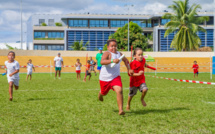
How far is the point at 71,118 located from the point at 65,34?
2413 inches

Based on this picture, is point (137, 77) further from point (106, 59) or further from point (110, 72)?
point (106, 59)

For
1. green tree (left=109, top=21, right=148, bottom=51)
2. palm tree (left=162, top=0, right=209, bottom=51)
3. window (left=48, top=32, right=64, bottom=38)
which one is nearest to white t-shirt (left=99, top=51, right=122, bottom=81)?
Answer: palm tree (left=162, top=0, right=209, bottom=51)

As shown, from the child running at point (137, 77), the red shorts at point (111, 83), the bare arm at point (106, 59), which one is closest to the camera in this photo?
the bare arm at point (106, 59)

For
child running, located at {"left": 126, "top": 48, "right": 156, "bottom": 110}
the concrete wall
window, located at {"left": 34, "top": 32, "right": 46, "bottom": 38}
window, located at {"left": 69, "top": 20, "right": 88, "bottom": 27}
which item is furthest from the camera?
window, located at {"left": 34, "top": 32, "right": 46, "bottom": 38}

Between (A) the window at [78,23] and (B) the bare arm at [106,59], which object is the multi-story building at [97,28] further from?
(B) the bare arm at [106,59]

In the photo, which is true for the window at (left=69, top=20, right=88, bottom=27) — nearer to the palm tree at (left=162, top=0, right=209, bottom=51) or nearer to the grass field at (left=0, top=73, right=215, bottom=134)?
the palm tree at (left=162, top=0, right=209, bottom=51)

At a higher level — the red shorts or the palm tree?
the palm tree

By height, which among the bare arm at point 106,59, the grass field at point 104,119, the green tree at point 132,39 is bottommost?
the grass field at point 104,119

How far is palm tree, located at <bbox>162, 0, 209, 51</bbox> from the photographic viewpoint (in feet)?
153

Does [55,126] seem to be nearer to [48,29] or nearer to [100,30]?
[100,30]

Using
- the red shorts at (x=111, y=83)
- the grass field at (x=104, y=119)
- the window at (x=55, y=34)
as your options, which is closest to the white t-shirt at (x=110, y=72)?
the red shorts at (x=111, y=83)

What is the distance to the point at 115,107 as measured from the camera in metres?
7.50

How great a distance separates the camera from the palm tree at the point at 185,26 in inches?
1837

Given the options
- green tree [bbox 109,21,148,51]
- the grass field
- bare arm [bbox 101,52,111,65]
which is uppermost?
green tree [bbox 109,21,148,51]
